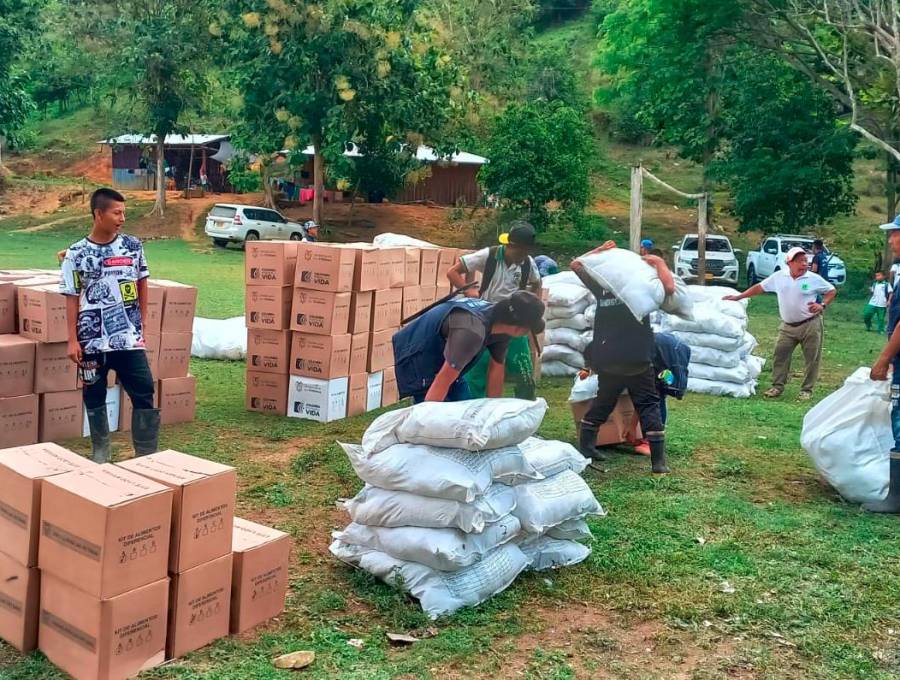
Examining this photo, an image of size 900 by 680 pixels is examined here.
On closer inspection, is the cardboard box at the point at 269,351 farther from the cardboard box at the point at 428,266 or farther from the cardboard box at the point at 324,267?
the cardboard box at the point at 428,266

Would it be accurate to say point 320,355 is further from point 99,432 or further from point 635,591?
point 635,591

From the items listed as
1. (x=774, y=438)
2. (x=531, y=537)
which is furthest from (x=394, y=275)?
(x=531, y=537)

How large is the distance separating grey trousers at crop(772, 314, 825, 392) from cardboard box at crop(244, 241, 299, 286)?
508cm

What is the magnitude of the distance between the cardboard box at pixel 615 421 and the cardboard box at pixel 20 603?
4039 mm

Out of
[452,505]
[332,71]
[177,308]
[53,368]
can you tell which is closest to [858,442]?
[452,505]

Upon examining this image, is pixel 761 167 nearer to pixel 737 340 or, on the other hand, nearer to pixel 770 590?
pixel 737 340

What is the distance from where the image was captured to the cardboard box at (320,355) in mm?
7086

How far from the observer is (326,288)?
6.99 metres

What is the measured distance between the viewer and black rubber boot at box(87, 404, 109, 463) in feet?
17.5

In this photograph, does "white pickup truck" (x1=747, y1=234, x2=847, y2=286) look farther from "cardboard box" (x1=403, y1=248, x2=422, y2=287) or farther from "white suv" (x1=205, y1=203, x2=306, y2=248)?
"cardboard box" (x1=403, y1=248, x2=422, y2=287)

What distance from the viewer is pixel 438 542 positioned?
12.4ft

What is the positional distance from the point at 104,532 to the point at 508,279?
366 centimetres

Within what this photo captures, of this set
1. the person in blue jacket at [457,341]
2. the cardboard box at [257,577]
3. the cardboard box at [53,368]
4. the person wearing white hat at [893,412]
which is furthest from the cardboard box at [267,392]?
the person wearing white hat at [893,412]

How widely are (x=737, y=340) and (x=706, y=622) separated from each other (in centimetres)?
582
